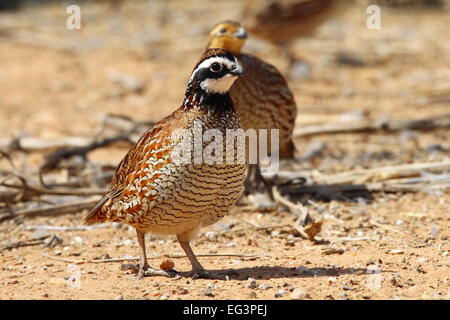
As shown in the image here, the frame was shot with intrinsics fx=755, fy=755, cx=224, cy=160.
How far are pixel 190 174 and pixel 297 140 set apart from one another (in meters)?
5.06

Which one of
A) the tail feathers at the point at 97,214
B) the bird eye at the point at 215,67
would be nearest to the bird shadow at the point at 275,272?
the tail feathers at the point at 97,214

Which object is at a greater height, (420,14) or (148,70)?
(420,14)

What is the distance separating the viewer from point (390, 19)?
55.6 feet

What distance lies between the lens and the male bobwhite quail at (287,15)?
13023 mm

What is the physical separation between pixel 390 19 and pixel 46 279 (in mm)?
13200

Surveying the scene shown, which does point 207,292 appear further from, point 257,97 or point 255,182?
point 255,182

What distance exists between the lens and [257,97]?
728 cm

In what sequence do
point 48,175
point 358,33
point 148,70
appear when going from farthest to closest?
point 358,33, point 148,70, point 48,175

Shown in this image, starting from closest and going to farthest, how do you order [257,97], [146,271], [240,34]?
[146,271]
[257,97]
[240,34]

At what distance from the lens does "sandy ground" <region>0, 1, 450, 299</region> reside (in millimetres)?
5137

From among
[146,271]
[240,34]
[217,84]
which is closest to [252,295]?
[146,271]
